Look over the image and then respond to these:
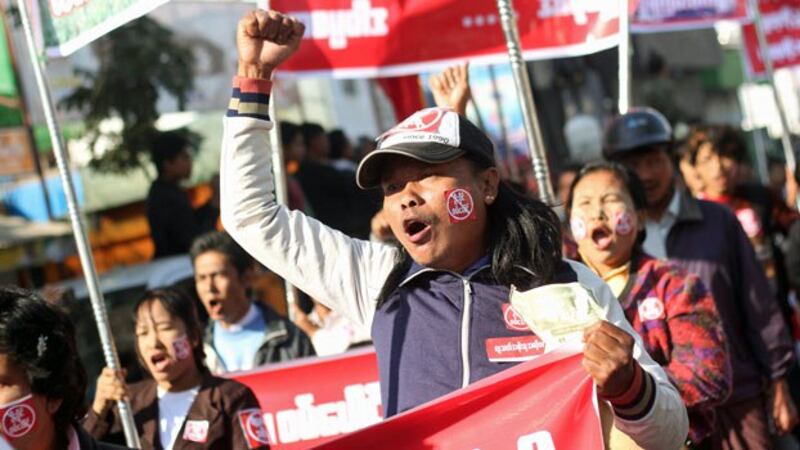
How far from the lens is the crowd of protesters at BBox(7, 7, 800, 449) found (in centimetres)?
328

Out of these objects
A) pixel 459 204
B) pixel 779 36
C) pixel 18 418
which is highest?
pixel 779 36

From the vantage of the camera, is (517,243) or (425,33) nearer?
(517,243)

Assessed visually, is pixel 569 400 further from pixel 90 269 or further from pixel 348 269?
pixel 90 269

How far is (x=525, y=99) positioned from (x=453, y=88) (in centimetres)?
75

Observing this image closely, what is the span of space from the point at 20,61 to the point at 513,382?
7.81 meters

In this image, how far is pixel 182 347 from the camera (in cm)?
500

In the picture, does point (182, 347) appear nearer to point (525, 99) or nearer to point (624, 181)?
point (525, 99)

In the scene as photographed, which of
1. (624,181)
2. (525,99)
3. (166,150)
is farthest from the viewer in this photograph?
(166,150)

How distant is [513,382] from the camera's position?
10.9ft

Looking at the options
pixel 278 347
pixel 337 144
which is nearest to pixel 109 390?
pixel 278 347

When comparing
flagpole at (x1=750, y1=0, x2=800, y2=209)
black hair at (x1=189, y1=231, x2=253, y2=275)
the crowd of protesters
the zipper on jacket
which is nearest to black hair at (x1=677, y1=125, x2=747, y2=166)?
the crowd of protesters

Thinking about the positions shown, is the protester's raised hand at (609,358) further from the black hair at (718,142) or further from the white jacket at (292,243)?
the black hair at (718,142)

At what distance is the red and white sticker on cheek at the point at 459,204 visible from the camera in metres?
3.48

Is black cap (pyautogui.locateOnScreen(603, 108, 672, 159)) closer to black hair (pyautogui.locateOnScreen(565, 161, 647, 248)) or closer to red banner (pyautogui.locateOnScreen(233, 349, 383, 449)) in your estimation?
black hair (pyautogui.locateOnScreen(565, 161, 647, 248))
